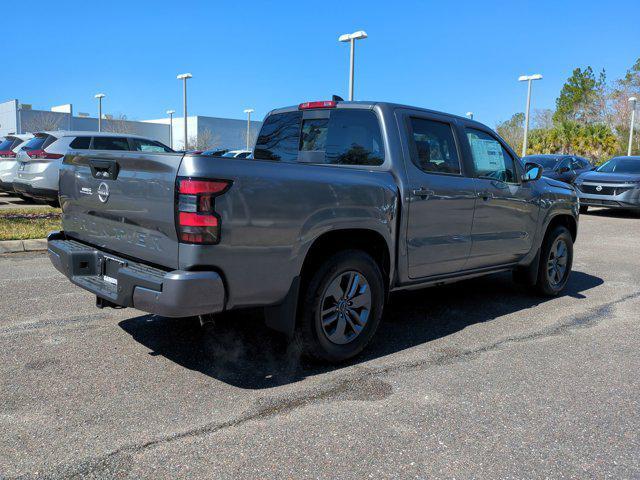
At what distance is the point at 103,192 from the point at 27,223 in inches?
270

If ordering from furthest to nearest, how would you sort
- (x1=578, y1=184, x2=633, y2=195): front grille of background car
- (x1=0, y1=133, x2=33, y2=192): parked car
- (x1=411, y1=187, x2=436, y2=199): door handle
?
(x1=578, y1=184, x2=633, y2=195): front grille of background car → (x1=0, y1=133, x2=33, y2=192): parked car → (x1=411, y1=187, x2=436, y2=199): door handle

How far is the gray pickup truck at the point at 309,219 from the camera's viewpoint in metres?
3.30

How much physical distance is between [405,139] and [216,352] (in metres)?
2.23

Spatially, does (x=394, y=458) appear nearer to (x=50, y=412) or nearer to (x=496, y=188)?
(x=50, y=412)

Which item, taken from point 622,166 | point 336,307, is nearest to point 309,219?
point 336,307

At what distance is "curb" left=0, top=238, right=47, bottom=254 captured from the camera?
307 inches

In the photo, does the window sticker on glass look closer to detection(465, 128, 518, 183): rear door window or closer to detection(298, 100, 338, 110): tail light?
detection(465, 128, 518, 183): rear door window

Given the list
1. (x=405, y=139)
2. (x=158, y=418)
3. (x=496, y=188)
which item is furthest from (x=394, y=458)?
(x=496, y=188)

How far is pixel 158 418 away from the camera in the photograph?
126 inches

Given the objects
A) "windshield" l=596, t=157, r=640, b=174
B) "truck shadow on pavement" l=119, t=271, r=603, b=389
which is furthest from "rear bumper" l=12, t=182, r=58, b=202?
"windshield" l=596, t=157, r=640, b=174

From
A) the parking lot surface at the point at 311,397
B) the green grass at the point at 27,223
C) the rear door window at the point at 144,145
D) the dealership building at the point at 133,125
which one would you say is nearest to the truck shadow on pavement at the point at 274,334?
the parking lot surface at the point at 311,397

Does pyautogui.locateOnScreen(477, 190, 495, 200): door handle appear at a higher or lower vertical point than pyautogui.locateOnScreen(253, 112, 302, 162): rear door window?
lower

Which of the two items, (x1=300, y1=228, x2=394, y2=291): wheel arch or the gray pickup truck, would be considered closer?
the gray pickup truck

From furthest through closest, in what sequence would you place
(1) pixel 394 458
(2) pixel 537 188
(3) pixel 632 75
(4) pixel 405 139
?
(3) pixel 632 75 → (2) pixel 537 188 → (4) pixel 405 139 → (1) pixel 394 458
